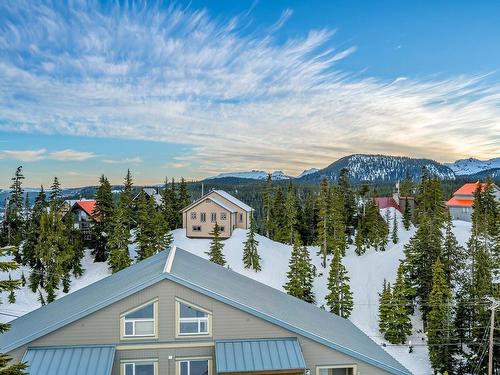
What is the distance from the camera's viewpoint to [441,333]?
2808 cm

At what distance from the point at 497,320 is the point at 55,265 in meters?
35.2

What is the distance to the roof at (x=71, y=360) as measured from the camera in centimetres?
1472

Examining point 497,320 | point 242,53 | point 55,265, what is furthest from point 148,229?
point 497,320

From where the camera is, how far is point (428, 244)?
36969mm

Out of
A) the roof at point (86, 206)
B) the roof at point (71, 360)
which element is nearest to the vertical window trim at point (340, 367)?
the roof at point (71, 360)

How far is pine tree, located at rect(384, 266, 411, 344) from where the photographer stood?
106 feet

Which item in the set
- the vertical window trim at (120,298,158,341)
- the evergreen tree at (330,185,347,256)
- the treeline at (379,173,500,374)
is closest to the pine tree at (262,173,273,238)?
the evergreen tree at (330,185,347,256)

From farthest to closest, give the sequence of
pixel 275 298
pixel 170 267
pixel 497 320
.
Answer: pixel 497 320 < pixel 275 298 < pixel 170 267

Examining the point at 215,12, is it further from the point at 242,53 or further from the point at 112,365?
the point at 112,365

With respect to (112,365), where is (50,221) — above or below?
above

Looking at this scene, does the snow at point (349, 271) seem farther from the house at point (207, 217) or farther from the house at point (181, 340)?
the house at point (181, 340)

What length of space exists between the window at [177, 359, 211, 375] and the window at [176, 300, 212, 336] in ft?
3.70

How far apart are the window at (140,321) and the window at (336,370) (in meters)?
7.01

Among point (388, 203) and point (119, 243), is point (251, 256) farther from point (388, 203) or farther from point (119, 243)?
point (388, 203)
